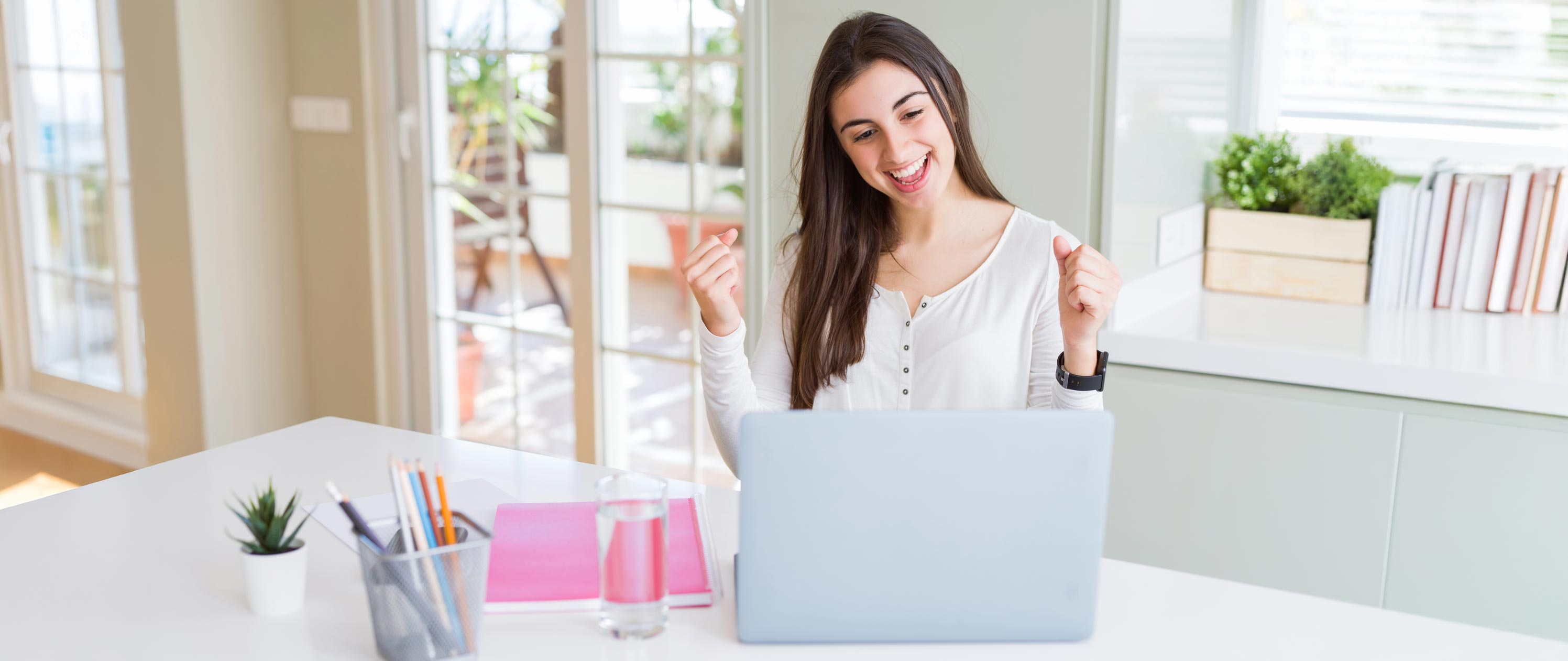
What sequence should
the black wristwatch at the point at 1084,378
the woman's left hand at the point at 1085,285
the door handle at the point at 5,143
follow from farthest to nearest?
the door handle at the point at 5,143, the black wristwatch at the point at 1084,378, the woman's left hand at the point at 1085,285

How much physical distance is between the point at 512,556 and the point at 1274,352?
4.52 ft

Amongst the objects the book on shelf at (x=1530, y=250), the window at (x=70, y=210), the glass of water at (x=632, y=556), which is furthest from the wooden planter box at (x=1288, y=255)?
the window at (x=70, y=210)

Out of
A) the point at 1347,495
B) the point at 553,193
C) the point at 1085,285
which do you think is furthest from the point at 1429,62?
the point at 553,193

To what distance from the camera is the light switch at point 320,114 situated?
3.35m

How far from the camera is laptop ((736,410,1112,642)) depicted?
1011 mm

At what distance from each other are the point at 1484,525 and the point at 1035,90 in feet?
3.36

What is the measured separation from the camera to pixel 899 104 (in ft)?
5.20

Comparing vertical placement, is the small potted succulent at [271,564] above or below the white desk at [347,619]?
above

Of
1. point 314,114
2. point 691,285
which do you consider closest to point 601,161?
point 314,114

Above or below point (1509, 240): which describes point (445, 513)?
below

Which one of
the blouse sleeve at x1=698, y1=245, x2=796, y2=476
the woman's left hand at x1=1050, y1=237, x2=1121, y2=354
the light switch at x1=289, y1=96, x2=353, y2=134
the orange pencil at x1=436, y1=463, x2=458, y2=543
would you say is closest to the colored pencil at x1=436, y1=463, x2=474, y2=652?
the orange pencil at x1=436, y1=463, x2=458, y2=543

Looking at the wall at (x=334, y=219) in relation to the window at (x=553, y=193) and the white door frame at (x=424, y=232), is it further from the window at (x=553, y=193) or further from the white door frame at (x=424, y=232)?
the window at (x=553, y=193)

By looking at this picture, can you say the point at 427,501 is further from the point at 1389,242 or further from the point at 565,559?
the point at 1389,242

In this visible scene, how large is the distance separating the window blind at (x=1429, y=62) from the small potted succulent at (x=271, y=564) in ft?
7.59
